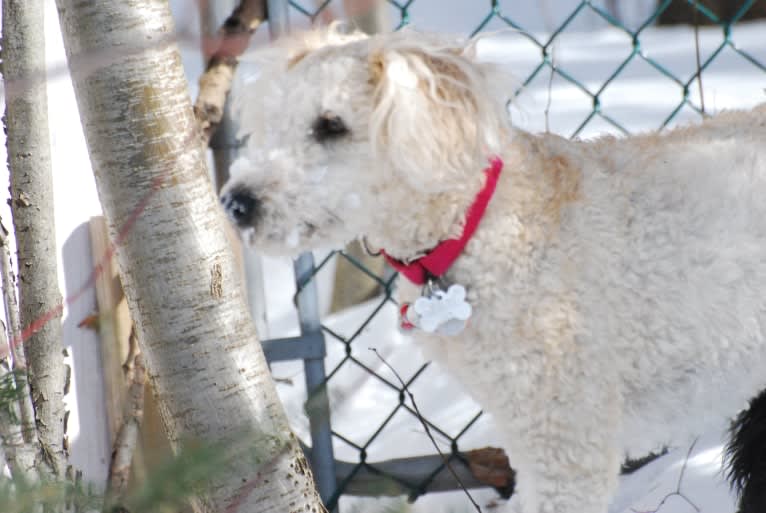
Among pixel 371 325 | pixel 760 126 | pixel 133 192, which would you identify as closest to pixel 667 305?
pixel 760 126

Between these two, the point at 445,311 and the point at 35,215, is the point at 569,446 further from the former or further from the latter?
the point at 35,215

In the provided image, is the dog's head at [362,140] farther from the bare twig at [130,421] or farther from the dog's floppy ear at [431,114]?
the bare twig at [130,421]

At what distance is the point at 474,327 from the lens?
149 centimetres

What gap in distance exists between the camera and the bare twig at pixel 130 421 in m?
1.90

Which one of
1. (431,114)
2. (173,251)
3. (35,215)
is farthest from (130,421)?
(431,114)

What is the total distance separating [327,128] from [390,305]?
160 cm

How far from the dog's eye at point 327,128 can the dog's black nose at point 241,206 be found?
0.45 ft

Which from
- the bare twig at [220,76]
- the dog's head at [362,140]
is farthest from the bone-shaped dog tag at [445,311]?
the bare twig at [220,76]

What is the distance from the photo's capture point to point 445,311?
4.73 ft

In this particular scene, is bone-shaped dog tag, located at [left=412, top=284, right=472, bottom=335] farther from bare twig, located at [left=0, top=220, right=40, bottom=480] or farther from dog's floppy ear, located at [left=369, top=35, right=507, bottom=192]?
bare twig, located at [left=0, top=220, right=40, bottom=480]

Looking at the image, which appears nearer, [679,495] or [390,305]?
[679,495]

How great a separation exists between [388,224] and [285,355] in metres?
0.76

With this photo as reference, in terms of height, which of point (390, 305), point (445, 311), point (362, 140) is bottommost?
point (390, 305)

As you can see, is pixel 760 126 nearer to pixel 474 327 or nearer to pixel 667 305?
pixel 667 305
